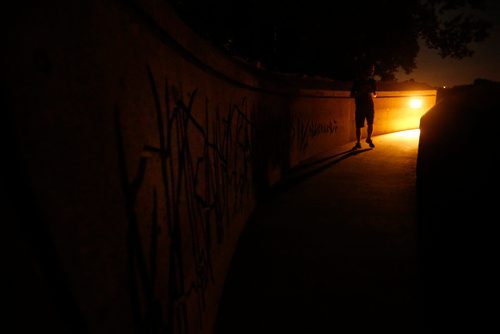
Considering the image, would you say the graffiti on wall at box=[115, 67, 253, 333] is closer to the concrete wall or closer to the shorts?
the concrete wall

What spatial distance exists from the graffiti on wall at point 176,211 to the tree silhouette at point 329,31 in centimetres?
1436

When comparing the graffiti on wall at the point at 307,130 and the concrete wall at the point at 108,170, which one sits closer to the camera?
the concrete wall at the point at 108,170

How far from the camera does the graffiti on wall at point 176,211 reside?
1.39 m

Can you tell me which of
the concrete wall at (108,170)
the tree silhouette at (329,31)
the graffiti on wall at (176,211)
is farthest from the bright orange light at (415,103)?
the concrete wall at (108,170)

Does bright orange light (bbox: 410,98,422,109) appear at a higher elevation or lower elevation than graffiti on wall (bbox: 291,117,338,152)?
higher

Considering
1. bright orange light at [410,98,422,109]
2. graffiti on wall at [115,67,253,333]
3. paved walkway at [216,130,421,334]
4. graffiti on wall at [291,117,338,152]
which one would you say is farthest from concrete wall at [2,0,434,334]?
bright orange light at [410,98,422,109]

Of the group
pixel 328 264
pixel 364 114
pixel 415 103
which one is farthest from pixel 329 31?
pixel 328 264

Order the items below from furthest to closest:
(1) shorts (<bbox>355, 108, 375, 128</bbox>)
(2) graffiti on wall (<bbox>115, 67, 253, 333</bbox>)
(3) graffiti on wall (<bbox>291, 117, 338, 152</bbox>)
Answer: (1) shorts (<bbox>355, 108, 375, 128</bbox>)
(3) graffiti on wall (<bbox>291, 117, 338, 152</bbox>)
(2) graffiti on wall (<bbox>115, 67, 253, 333</bbox>)

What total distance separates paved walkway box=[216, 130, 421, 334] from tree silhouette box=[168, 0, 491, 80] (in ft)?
40.3

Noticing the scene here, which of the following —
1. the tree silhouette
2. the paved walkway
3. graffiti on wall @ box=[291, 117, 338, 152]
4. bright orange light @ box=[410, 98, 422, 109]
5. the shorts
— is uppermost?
the tree silhouette

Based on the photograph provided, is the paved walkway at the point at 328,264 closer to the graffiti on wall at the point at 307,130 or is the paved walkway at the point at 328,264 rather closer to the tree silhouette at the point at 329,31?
the graffiti on wall at the point at 307,130

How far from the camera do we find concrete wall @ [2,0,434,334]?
821 mm

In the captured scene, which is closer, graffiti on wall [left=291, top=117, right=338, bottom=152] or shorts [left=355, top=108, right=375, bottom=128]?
graffiti on wall [left=291, top=117, right=338, bottom=152]

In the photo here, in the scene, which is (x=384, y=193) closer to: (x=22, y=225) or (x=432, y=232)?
(x=432, y=232)
